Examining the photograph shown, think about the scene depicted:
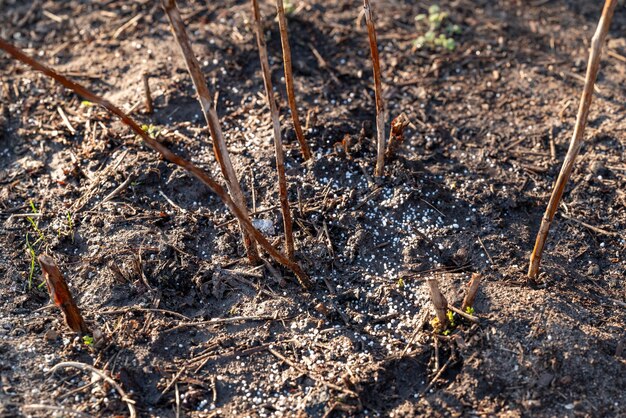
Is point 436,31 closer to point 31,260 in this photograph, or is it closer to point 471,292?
point 471,292

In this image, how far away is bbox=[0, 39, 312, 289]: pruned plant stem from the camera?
2365 millimetres

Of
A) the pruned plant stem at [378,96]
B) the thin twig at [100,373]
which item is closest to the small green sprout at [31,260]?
the thin twig at [100,373]

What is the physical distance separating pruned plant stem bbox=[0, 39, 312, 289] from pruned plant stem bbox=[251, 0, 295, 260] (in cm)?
12

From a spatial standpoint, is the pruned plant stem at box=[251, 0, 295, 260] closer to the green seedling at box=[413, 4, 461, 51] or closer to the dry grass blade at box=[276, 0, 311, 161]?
the dry grass blade at box=[276, 0, 311, 161]

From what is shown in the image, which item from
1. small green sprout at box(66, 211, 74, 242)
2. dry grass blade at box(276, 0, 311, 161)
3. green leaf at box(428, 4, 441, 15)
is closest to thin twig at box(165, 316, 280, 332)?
small green sprout at box(66, 211, 74, 242)

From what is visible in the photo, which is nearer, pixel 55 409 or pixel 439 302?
pixel 55 409

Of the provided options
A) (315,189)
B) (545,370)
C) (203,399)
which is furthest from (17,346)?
(545,370)

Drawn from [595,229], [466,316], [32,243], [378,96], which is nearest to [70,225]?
[32,243]

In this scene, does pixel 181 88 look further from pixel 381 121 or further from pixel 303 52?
pixel 381 121

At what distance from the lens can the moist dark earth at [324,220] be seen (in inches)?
113

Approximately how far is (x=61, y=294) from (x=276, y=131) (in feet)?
3.83

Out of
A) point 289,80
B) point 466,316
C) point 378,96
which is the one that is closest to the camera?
point 466,316

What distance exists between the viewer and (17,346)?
9.68 feet

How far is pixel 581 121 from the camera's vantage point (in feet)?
8.61
